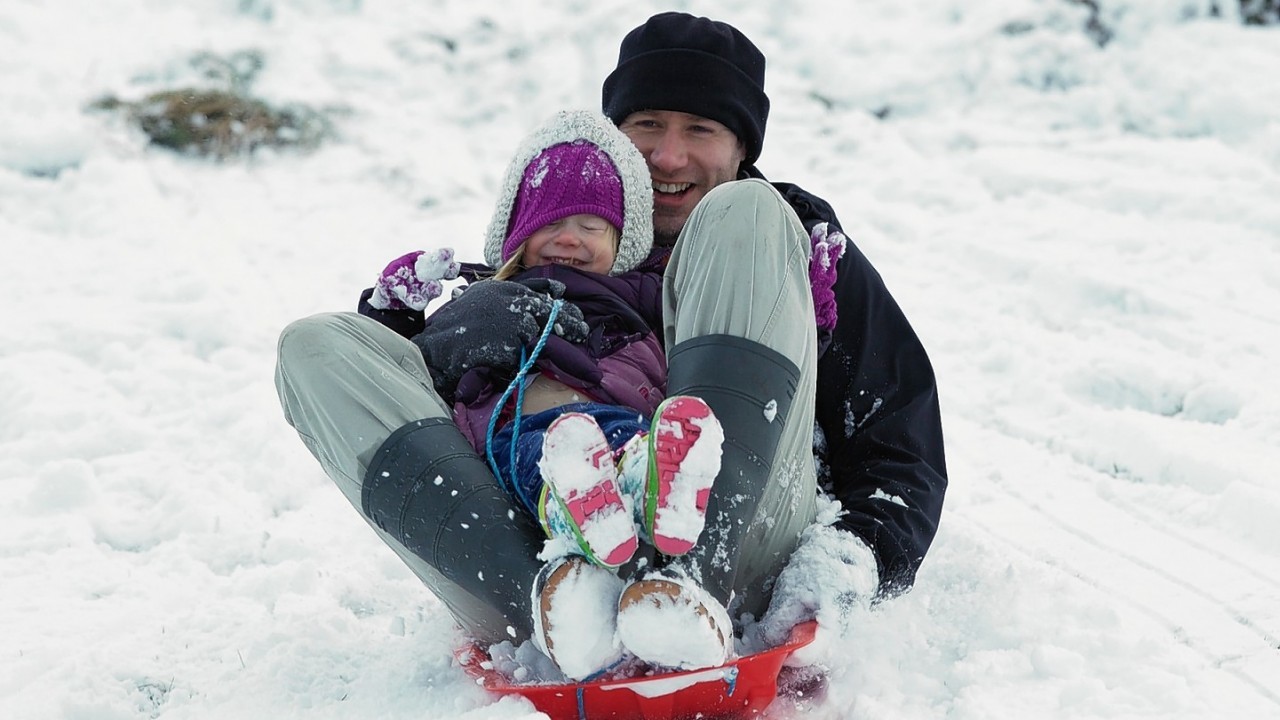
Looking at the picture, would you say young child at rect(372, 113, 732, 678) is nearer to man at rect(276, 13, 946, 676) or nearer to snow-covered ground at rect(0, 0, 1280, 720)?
man at rect(276, 13, 946, 676)

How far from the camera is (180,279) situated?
14.0 ft

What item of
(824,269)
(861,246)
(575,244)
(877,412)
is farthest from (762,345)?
(861,246)

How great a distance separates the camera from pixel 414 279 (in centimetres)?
239

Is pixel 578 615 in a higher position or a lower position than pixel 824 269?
lower

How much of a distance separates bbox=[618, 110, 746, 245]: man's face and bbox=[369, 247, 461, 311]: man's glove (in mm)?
644

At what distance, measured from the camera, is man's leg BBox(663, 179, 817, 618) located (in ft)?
5.16

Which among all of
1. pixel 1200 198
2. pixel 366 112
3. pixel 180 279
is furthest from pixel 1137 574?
pixel 366 112

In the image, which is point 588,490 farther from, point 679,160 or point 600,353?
point 679,160

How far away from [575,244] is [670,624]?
1186 millimetres

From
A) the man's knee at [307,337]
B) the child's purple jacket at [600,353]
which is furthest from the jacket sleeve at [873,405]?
the man's knee at [307,337]

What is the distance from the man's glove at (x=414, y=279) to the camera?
2373 mm

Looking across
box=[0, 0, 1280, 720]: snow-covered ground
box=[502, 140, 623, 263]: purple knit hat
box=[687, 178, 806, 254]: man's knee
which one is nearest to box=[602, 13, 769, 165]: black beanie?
box=[502, 140, 623, 263]: purple knit hat

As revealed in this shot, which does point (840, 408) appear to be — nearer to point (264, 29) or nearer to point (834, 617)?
point (834, 617)

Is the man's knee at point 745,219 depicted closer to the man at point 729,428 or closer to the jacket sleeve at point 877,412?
the man at point 729,428
